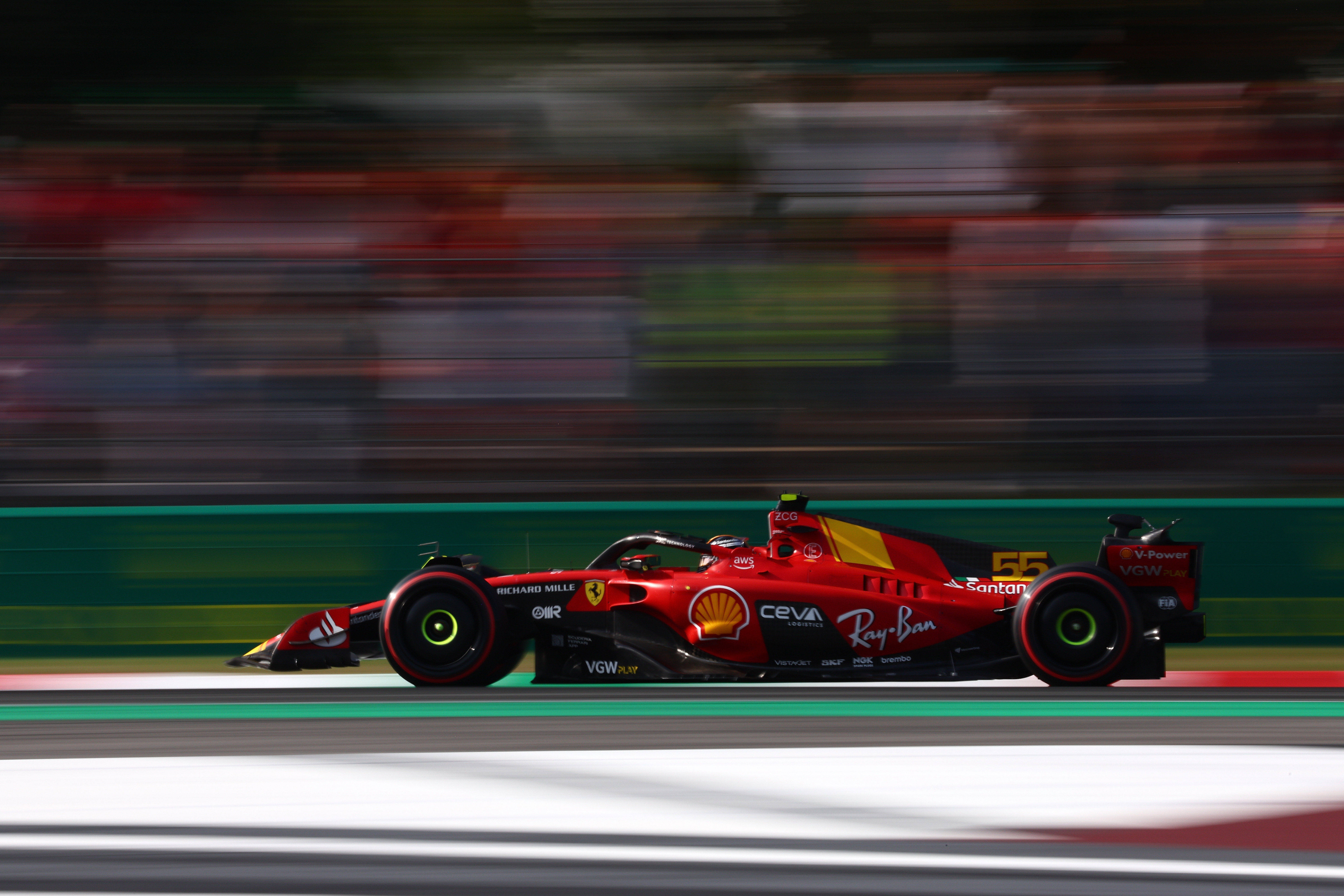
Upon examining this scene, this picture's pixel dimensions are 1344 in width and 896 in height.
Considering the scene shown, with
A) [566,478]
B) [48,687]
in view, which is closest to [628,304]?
[566,478]

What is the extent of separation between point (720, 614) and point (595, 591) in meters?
0.54

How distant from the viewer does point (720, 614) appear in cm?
636

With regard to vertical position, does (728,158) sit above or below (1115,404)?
above

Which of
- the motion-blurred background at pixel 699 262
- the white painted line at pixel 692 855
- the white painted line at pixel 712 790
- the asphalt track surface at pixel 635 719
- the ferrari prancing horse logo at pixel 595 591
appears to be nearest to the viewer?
the white painted line at pixel 692 855

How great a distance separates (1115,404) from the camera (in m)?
9.92

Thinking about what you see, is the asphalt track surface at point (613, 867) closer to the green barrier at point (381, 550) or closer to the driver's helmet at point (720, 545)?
the driver's helmet at point (720, 545)

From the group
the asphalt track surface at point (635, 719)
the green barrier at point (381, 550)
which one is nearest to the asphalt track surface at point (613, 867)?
the asphalt track surface at point (635, 719)

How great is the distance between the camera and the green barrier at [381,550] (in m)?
7.63

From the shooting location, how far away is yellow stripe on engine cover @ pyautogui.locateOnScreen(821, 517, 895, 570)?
6.53 meters

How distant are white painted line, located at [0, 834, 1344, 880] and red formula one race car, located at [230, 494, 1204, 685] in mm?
2689

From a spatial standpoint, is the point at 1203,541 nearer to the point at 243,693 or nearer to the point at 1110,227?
the point at 1110,227

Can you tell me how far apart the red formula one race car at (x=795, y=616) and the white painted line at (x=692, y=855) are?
2.69m

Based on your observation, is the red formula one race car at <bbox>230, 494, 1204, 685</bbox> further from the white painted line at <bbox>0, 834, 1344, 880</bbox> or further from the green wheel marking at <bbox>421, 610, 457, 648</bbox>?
the white painted line at <bbox>0, 834, 1344, 880</bbox>

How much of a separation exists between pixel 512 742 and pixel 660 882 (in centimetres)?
186
